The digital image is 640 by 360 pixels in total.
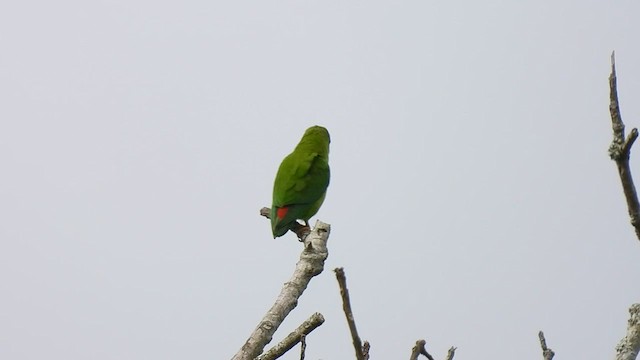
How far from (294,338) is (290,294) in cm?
43

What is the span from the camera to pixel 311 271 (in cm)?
294

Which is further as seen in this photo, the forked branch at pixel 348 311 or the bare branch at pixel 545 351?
the bare branch at pixel 545 351

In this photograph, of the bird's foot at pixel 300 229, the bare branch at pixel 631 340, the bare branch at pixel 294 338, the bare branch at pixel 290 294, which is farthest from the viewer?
the bird's foot at pixel 300 229

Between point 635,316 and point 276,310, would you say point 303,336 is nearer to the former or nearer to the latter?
point 276,310

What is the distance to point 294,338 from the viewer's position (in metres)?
2.24

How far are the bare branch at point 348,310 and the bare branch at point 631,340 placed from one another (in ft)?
2.11

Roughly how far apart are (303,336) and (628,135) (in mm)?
967

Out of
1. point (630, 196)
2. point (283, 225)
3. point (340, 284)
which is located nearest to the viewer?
point (630, 196)

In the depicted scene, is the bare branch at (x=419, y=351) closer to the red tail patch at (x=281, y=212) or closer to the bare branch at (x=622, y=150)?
the bare branch at (x=622, y=150)

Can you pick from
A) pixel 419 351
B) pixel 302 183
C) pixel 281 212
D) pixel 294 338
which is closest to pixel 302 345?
pixel 294 338

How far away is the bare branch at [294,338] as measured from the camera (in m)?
2.23

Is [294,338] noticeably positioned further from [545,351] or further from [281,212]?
[281,212]

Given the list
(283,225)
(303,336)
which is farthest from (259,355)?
(283,225)

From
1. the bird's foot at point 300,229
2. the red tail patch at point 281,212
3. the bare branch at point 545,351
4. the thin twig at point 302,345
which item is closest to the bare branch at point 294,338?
the thin twig at point 302,345
